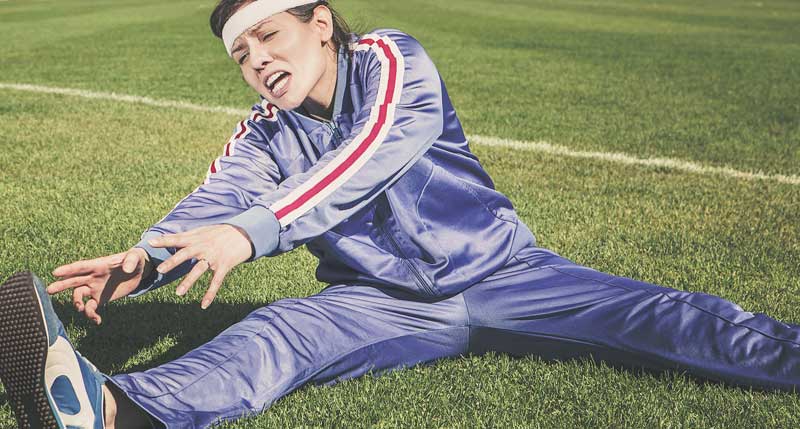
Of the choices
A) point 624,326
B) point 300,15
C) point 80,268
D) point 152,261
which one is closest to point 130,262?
point 80,268

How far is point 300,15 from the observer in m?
3.00

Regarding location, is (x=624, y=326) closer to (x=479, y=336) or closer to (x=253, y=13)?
(x=479, y=336)

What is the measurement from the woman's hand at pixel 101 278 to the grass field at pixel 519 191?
469 millimetres

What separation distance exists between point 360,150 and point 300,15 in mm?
603

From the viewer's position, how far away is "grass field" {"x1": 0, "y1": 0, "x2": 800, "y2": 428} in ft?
9.32

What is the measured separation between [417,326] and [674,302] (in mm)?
855

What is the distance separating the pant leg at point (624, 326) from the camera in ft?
9.29

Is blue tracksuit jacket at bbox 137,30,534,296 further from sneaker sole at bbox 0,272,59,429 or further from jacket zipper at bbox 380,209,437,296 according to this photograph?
sneaker sole at bbox 0,272,59,429

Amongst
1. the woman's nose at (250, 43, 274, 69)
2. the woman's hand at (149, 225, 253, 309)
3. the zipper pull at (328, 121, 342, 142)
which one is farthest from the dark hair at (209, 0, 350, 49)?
the woman's hand at (149, 225, 253, 309)

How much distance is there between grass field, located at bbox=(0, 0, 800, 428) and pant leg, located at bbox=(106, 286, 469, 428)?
0.07 m

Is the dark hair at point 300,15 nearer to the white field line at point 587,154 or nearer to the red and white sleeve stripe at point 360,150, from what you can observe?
the red and white sleeve stripe at point 360,150

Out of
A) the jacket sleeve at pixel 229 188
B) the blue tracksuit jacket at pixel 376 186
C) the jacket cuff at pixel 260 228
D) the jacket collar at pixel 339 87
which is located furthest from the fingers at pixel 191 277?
the jacket collar at pixel 339 87

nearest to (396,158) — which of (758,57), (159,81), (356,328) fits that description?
(356,328)

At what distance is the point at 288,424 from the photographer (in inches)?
105
